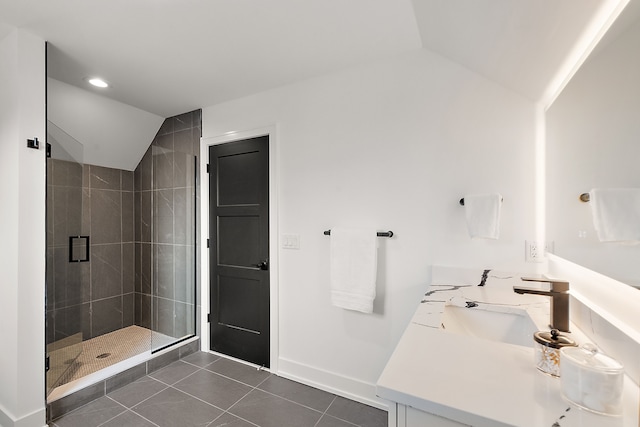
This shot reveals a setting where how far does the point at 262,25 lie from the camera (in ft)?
5.51

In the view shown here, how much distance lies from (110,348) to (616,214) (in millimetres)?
3698

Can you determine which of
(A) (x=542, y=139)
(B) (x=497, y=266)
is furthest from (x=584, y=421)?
(A) (x=542, y=139)

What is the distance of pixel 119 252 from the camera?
3.36 metres

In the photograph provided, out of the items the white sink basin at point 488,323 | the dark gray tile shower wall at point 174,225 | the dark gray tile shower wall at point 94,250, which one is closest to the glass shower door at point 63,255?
the dark gray tile shower wall at point 94,250

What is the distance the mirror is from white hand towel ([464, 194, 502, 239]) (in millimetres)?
254

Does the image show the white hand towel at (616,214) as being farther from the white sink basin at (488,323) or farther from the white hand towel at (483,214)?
the white hand towel at (483,214)

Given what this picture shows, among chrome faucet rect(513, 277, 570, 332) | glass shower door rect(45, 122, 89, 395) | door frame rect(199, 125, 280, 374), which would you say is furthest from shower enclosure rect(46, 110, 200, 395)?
chrome faucet rect(513, 277, 570, 332)

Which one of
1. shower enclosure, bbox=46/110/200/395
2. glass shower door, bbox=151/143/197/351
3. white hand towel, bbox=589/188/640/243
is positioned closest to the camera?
white hand towel, bbox=589/188/640/243

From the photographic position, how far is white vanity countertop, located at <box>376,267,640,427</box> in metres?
0.62

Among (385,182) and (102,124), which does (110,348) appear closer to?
(102,124)

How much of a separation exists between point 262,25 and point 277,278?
70.5 inches

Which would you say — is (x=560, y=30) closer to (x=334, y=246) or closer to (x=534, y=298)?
(x=534, y=298)

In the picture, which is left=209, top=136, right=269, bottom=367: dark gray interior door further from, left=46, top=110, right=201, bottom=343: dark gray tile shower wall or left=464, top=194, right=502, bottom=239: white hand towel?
left=464, top=194, right=502, bottom=239: white hand towel

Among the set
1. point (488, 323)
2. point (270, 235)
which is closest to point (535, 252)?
point (488, 323)
